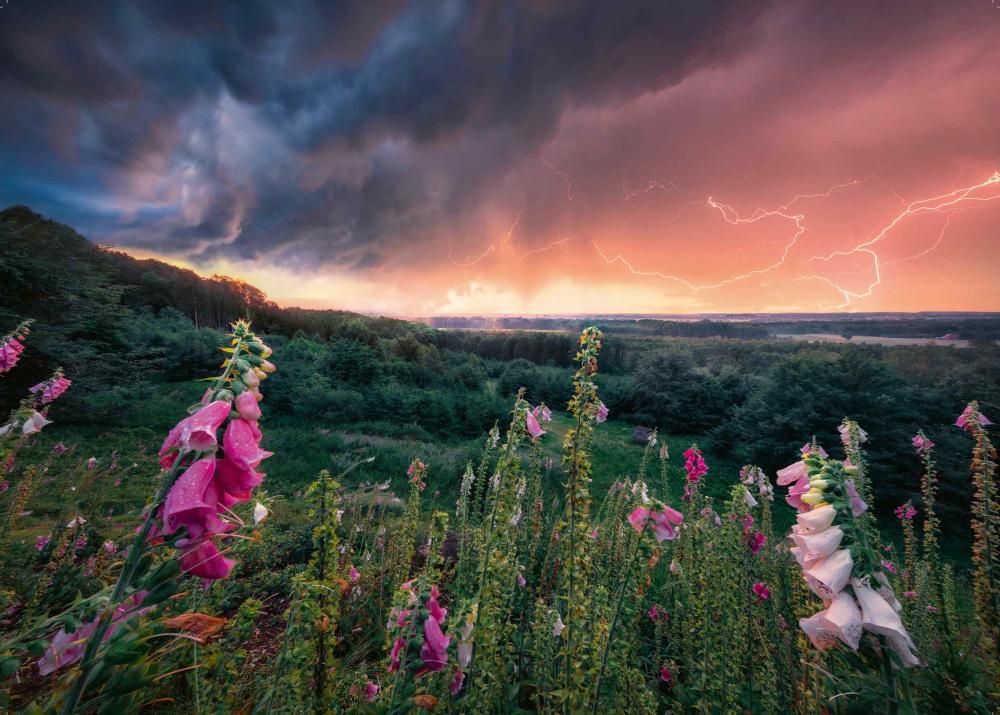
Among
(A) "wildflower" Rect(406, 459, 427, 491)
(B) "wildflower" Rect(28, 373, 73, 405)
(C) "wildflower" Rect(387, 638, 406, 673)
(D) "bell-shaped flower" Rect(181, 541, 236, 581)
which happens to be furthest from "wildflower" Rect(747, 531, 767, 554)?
(B) "wildflower" Rect(28, 373, 73, 405)

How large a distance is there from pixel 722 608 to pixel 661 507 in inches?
43.6

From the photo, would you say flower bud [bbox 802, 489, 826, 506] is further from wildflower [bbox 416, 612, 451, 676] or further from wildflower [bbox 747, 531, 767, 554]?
wildflower [bbox 747, 531, 767, 554]

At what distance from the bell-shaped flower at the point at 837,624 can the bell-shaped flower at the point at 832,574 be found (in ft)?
0.11

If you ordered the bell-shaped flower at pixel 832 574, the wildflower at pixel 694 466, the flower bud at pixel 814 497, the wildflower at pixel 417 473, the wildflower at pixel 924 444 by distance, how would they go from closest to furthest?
1. the bell-shaped flower at pixel 832 574
2. the flower bud at pixel 814 497
3. the wildflower at pixel 417 473
4. the wildflower at pixel 694 466
5. the wildflower at pixel 924 444

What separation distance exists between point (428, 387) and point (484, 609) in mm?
23041

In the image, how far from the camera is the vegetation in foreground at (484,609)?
103 cm

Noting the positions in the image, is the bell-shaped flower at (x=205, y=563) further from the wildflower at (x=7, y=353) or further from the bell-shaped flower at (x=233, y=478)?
the wildflower at (x=7, y=353)

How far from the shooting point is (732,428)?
1923 cm

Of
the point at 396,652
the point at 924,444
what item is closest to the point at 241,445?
the point at 396,652

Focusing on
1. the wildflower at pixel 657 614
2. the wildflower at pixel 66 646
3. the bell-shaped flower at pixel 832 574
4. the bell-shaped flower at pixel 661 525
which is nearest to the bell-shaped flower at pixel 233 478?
the wildflower at pixel 66 646

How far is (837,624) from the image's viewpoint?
3.95ft

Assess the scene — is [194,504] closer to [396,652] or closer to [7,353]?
[396,652]

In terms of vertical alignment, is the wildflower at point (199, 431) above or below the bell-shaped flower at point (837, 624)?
above

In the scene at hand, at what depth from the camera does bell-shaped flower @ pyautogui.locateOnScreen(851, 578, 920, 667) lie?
1158 millimetres
